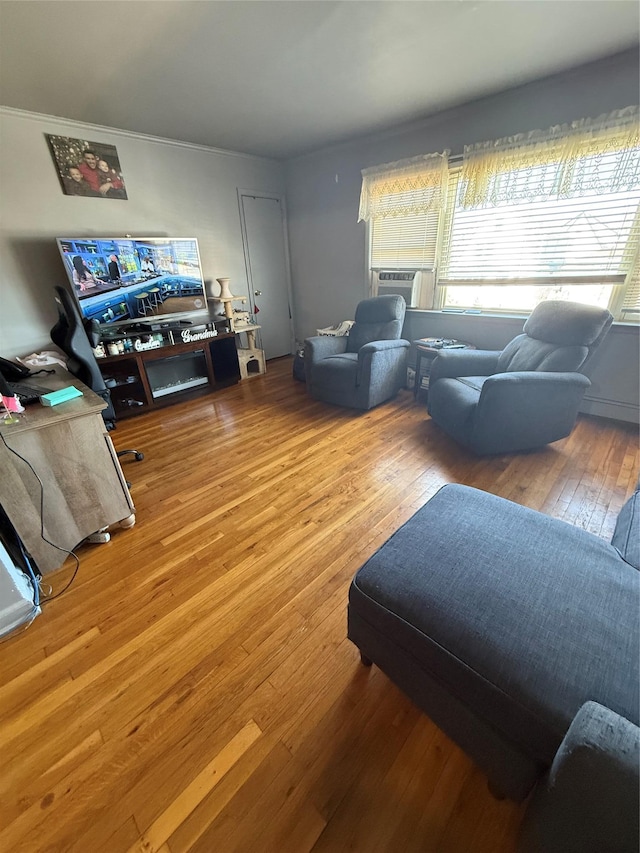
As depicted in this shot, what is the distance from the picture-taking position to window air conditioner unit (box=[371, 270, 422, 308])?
3486 mm

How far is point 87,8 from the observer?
5.05ft

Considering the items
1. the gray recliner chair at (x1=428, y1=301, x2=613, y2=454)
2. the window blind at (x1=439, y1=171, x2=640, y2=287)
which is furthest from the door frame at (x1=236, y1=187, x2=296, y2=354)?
the gray recliner chair at (x1=428, y1=301, x2=613, y2=454)

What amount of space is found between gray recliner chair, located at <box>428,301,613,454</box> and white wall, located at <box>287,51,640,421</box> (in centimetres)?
59

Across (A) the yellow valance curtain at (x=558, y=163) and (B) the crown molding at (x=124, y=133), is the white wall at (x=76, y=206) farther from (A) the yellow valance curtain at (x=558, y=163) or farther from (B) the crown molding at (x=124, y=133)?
(A) the yellow valance curtain at (x=558, y=163)

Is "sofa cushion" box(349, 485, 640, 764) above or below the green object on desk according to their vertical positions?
below

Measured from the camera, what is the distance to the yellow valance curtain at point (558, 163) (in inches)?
88.7

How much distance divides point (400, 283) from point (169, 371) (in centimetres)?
266

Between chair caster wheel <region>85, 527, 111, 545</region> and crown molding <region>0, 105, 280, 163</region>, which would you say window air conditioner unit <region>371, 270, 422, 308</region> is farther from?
chair caster wheel <region>85, 527, 111, 545</region>

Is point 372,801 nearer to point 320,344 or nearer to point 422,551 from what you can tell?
point 422,551

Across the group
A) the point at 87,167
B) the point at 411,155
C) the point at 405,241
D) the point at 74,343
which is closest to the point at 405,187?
the point at 411,155

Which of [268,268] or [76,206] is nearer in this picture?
[76,206]

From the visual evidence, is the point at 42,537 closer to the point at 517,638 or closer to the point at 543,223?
the point at 517,638

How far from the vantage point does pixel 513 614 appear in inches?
32.6

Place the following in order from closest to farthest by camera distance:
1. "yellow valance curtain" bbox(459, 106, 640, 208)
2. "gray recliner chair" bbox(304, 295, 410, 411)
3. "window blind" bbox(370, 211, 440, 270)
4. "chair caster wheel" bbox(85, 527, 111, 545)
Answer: "chair caster wheel" bbox(85, 527, 111, 545) < "yellow valance curtain" bbox(459, 106, 640, 208) < "gray recliner chair" bbox(304, 295, 410, 411) < "window blind" bbox(370, 211, 440, 270)
